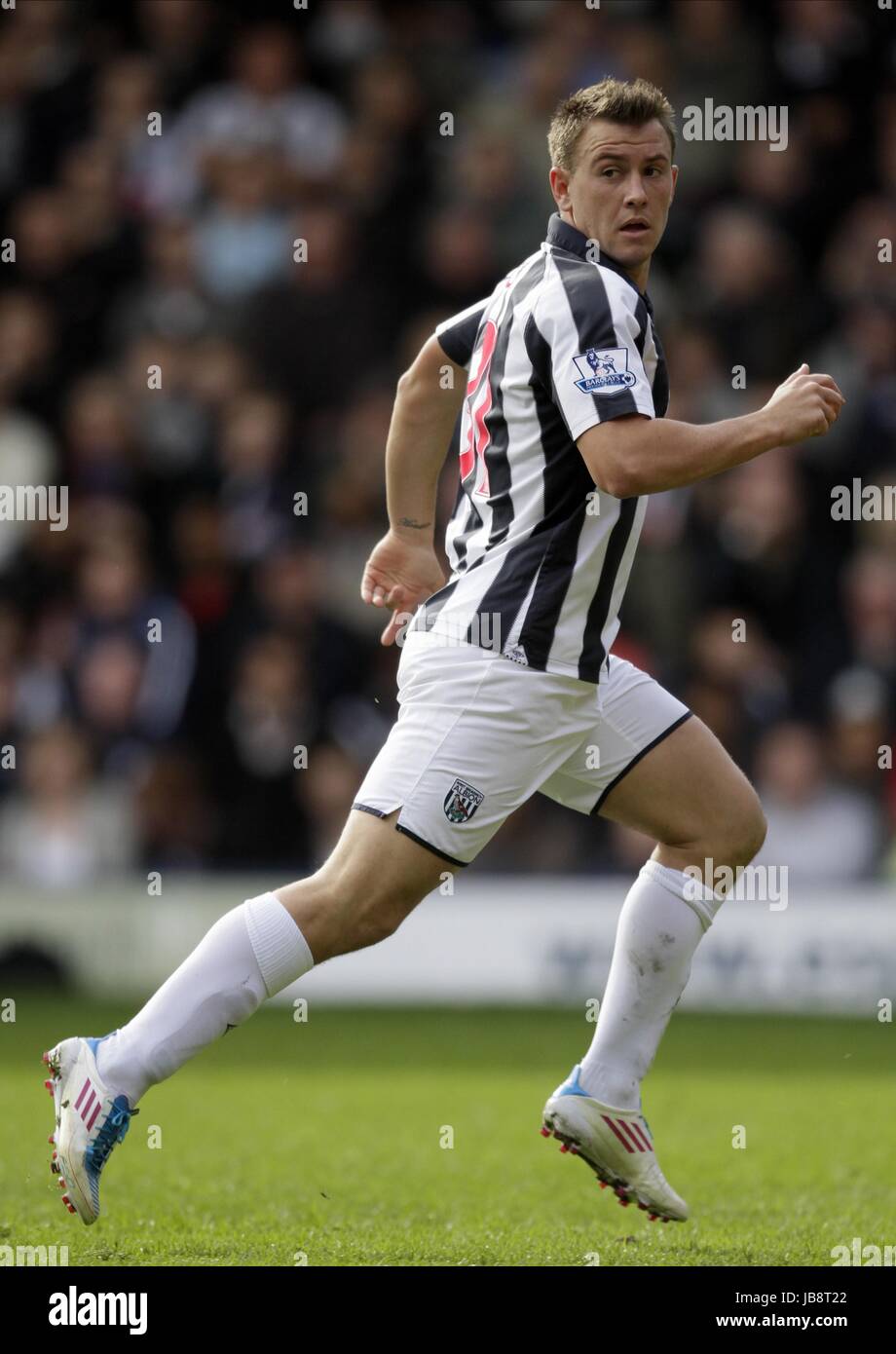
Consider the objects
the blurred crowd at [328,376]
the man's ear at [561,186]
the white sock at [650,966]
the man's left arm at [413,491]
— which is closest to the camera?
the man's ear at [561,186]

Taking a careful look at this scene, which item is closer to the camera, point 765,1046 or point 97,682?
point 765,1046

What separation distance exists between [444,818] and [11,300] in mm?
8649

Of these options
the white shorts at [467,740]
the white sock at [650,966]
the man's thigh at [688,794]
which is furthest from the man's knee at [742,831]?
the white shorts at [467,740]

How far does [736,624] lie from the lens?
1012 centimetres

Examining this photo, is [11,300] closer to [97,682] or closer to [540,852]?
[97,682]

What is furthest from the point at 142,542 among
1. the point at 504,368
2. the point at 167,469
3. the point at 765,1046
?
the point at 504,368

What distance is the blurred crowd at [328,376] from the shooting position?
33.7ft

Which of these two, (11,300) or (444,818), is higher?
(11,300)

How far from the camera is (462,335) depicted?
463 centimetres

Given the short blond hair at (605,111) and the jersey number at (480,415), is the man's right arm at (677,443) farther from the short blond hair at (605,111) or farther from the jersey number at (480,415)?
the short blond hair at (605,111)

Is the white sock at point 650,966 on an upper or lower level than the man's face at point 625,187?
lower

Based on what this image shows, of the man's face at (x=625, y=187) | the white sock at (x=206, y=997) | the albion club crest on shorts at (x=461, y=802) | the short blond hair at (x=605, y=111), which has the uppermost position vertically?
the short blond hair at (x=605, y=111)

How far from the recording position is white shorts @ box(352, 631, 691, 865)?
13.7ft

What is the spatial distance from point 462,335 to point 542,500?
22.3 inches
